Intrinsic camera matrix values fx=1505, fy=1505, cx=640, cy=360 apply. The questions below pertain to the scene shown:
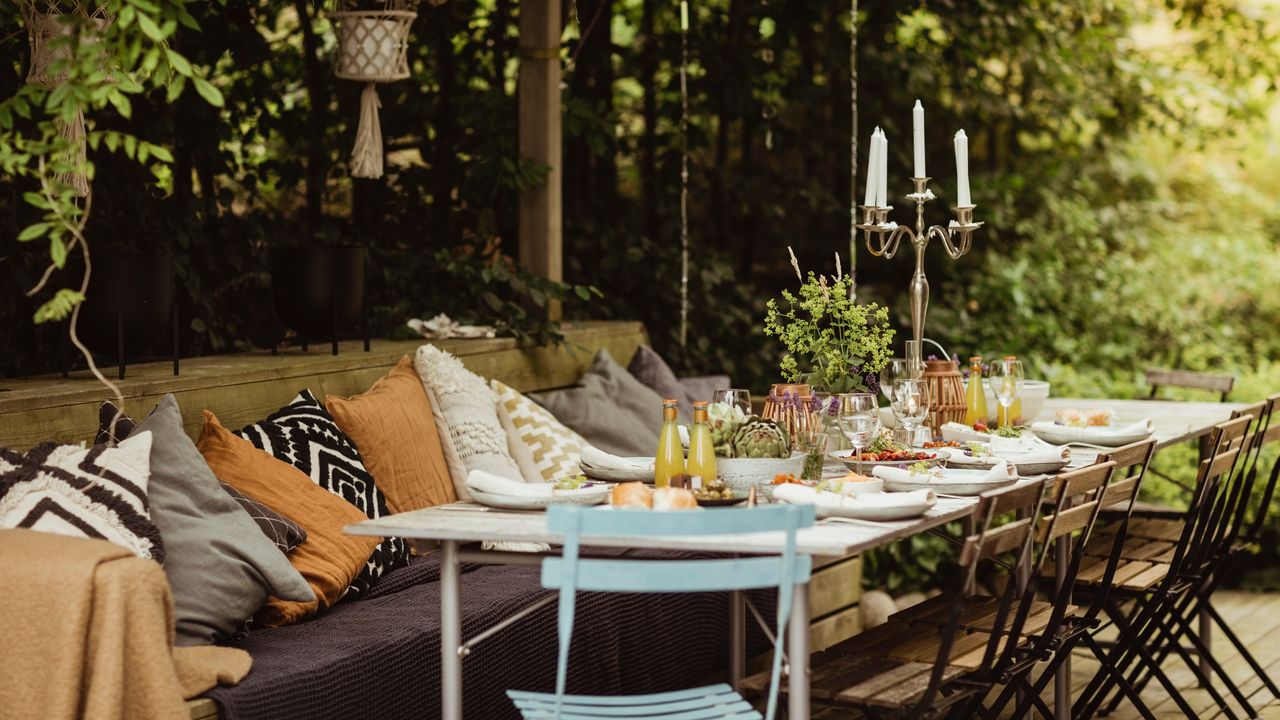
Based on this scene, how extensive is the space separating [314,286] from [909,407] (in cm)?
177

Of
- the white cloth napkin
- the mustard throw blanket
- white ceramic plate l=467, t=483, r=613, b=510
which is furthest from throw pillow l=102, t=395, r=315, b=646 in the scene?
the white cloth napkin

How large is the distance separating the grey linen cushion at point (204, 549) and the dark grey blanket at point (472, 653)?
0.35 feet

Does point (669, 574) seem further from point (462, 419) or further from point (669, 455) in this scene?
point (462, 419)

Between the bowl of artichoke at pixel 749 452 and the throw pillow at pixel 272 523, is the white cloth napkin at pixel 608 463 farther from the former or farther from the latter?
the throw pillow at pixel 272 523

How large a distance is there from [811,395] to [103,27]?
180 centimetres

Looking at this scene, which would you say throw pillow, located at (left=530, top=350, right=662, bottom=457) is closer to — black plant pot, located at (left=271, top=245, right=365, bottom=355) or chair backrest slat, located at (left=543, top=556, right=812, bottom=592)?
black plant pot, located at (left=271, top=245, right=365, bottom=355)

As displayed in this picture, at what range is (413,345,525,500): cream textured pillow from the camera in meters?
4.18

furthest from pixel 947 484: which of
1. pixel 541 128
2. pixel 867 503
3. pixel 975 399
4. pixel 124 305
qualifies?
pixel 541 128

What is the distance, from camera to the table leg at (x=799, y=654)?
251 centimetres

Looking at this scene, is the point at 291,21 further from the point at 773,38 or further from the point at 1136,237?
the point at 1136,237

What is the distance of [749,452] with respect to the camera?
119 inches

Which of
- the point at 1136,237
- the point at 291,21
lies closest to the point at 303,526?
the point at 291,21

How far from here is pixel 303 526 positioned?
343cm

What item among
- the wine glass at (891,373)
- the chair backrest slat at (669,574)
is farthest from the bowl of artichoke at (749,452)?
the wine glass at (891,373)
